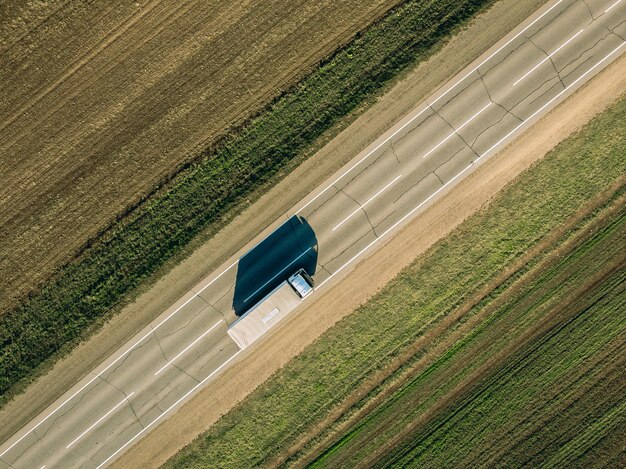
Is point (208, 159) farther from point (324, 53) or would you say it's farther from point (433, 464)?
point (433, 464)

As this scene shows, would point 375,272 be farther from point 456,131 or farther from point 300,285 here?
point 456,131

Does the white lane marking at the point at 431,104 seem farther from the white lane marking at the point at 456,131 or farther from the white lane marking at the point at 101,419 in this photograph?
the white lane marking at the point at 101,419

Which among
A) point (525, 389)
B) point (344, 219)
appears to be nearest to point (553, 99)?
point (344, 219)

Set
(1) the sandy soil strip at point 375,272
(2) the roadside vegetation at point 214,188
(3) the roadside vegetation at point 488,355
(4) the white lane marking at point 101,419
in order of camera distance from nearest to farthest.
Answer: (2) the roadside vegetation at point 214,188 < (1) the sandy soil strip at point 375,272 < (4) the white lane marking at point 101,419 < (3) the roadside vegetation at point 488,355

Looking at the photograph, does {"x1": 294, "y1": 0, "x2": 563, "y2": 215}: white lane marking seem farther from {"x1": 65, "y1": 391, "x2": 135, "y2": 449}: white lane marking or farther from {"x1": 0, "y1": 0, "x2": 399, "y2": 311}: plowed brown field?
{"x1": 65, "y1": 391, "x2": 135, "y2": 449}: white lane marking

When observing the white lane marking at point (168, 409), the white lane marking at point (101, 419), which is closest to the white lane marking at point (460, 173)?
the white lane marking at point (168, 409)
